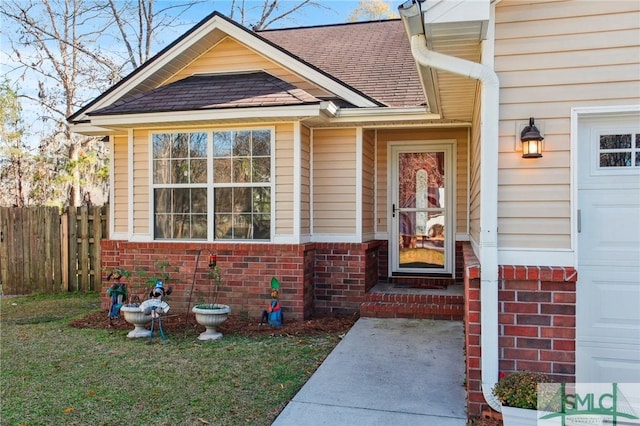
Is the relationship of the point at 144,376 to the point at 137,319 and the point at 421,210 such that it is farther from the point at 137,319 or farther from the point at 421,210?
the point at 421,210

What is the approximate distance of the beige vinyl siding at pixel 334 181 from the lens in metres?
7.29

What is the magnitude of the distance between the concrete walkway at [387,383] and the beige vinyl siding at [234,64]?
12.8 feet

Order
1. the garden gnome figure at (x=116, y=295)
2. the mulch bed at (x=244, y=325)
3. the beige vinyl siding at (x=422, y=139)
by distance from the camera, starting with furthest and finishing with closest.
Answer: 1. the beige vinyl siding at (x=422, y=139)
2. the garden gnome figure at (x=116, y=295)
3. the mulch bed at (x=244, y=325)

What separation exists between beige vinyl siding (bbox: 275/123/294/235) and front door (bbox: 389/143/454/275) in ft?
7.18

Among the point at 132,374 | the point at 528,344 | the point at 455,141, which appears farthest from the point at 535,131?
the point at 455,141

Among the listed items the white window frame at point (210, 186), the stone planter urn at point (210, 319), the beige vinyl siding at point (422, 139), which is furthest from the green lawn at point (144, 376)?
the beige vinyl siding at point (422, 139)

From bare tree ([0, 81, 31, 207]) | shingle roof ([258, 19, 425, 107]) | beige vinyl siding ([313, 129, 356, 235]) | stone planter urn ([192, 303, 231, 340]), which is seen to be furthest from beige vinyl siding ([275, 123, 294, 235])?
bare tree ([0, 81, 31, 207])

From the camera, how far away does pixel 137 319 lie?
610 centimetres

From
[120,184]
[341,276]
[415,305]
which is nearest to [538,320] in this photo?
[415,305]

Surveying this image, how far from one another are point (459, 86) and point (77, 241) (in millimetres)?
8201

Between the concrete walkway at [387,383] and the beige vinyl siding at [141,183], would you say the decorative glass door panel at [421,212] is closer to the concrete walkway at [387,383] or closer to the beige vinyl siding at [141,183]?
the concrete walkway at [387,383]

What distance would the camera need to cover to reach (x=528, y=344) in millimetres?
3391

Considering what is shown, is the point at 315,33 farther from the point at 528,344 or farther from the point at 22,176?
the point at 22,176

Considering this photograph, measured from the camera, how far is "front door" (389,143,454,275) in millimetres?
A: 8086
